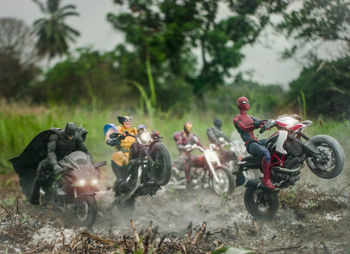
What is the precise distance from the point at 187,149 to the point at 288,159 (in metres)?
1.52

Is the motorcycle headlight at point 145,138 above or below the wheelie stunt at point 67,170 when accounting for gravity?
above

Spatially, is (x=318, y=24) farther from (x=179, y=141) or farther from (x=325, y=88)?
(x=179, y=141)

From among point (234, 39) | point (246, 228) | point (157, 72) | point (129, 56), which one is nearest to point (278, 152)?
point (246, 228)

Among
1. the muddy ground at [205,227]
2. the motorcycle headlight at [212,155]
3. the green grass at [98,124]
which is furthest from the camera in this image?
the motorcycle headlight at [212,155]

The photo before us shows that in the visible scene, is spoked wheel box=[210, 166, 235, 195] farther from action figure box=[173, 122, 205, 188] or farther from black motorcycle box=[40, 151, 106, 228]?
black motorcycle box=[40, 151, 106, 228]

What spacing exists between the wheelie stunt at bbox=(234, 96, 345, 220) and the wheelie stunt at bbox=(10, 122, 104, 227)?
1440 mm

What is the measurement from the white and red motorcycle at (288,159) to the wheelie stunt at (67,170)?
4.63ft

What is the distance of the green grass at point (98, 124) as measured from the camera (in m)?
2.77

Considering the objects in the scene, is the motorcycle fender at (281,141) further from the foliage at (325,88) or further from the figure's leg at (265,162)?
the foliage at (325,88)

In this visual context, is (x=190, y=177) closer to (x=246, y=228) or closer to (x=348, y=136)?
(x=246, y=228)

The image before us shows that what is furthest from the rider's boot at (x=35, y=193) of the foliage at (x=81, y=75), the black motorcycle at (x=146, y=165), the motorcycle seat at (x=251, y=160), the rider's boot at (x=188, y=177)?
Result: the foliage at (x=81, y=75)

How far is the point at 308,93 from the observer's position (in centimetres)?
292

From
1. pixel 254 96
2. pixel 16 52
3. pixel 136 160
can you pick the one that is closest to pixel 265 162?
pixel 254 96

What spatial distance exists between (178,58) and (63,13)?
1.99m
